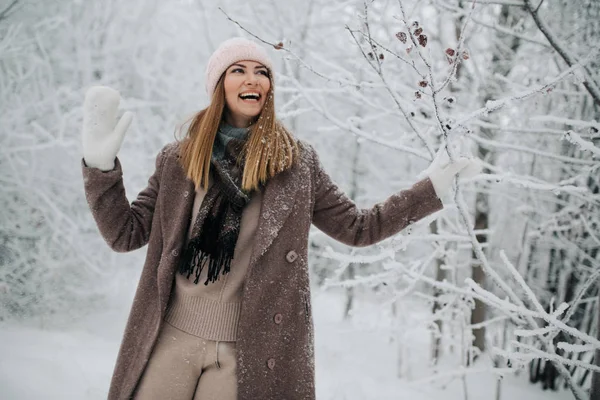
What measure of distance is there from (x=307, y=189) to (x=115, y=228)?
735 millimetres

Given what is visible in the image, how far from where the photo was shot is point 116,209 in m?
1.62

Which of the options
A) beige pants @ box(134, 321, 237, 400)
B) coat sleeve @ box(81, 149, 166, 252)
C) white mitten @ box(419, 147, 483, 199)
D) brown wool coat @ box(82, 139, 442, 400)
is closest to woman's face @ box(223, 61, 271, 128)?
brown wool coat @ box(82, 139, 442, 400)

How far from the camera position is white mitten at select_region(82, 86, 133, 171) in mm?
1556

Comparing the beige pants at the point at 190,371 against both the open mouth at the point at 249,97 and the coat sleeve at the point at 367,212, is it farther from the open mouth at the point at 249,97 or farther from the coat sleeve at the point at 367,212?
the open mouth at the point at 249,97

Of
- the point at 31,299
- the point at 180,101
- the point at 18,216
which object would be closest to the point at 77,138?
the point at 18,216

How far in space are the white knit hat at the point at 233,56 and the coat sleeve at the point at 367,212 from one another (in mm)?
486

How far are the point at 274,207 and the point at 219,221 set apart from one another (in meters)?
0.21

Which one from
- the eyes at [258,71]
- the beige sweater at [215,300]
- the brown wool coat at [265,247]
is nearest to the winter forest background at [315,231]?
the eyes at [258,71]

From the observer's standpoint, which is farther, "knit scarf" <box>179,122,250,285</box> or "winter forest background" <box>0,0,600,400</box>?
"winter forest background" <box>0,0,600,400</box>

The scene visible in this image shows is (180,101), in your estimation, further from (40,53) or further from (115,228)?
(115,228)

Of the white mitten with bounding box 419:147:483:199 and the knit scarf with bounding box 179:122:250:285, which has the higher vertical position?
the white mitten with bounding box 419:147:483:199

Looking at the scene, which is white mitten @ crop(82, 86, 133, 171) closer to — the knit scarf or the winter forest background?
the knit scarf

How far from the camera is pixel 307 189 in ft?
5.66

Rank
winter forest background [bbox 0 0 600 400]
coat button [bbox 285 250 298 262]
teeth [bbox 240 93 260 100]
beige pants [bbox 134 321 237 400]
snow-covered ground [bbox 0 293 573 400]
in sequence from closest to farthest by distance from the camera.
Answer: beige pants [bbox 134 321 237 400], coat button [bbox 285 250 298 262], teeth [bbox 240 93 260 100], snow-covered ground [bbox 0 293 573 400], winter forest background [bbox 0 0 600 400]
